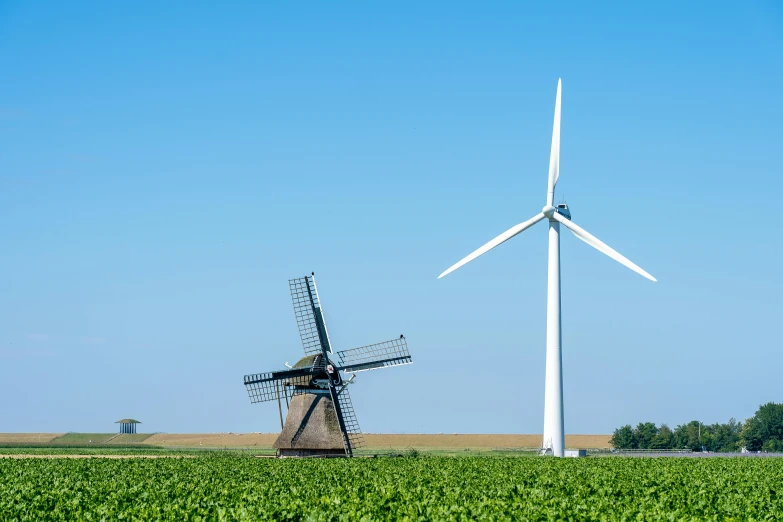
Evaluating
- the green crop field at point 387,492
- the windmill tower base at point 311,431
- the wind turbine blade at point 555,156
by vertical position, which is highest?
the wind turbine blade at point 555,156

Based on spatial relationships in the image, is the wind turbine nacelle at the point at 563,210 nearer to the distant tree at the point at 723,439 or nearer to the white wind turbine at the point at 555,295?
the white wind turbine at the point at 555,295

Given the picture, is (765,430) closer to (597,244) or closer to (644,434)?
(644,434)

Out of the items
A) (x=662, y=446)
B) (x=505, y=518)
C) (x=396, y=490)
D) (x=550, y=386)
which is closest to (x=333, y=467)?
(x=396, y=490)

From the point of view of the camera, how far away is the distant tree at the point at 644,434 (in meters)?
141

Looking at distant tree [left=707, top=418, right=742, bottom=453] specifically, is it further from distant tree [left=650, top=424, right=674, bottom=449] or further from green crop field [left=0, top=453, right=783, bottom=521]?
green crop field [left=0, top=453, right=783, bottom=521]

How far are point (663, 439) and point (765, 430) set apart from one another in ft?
105

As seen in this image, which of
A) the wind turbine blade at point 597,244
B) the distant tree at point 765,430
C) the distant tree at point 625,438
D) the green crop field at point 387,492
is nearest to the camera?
the green crop field at point 387,492

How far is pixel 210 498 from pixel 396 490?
631 centimetres

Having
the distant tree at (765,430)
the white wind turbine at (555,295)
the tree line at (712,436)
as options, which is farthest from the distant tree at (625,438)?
the white wind turbine at (555,295)

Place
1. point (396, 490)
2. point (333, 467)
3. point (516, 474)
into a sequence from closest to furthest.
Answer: point (396, 490)
point (516, 474)
point (333, 467)

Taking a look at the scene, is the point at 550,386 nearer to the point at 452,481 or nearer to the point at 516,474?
the point at 516,474

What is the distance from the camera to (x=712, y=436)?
6235 inches

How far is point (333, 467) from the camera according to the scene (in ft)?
162

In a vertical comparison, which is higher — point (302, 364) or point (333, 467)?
point (302, 364)
